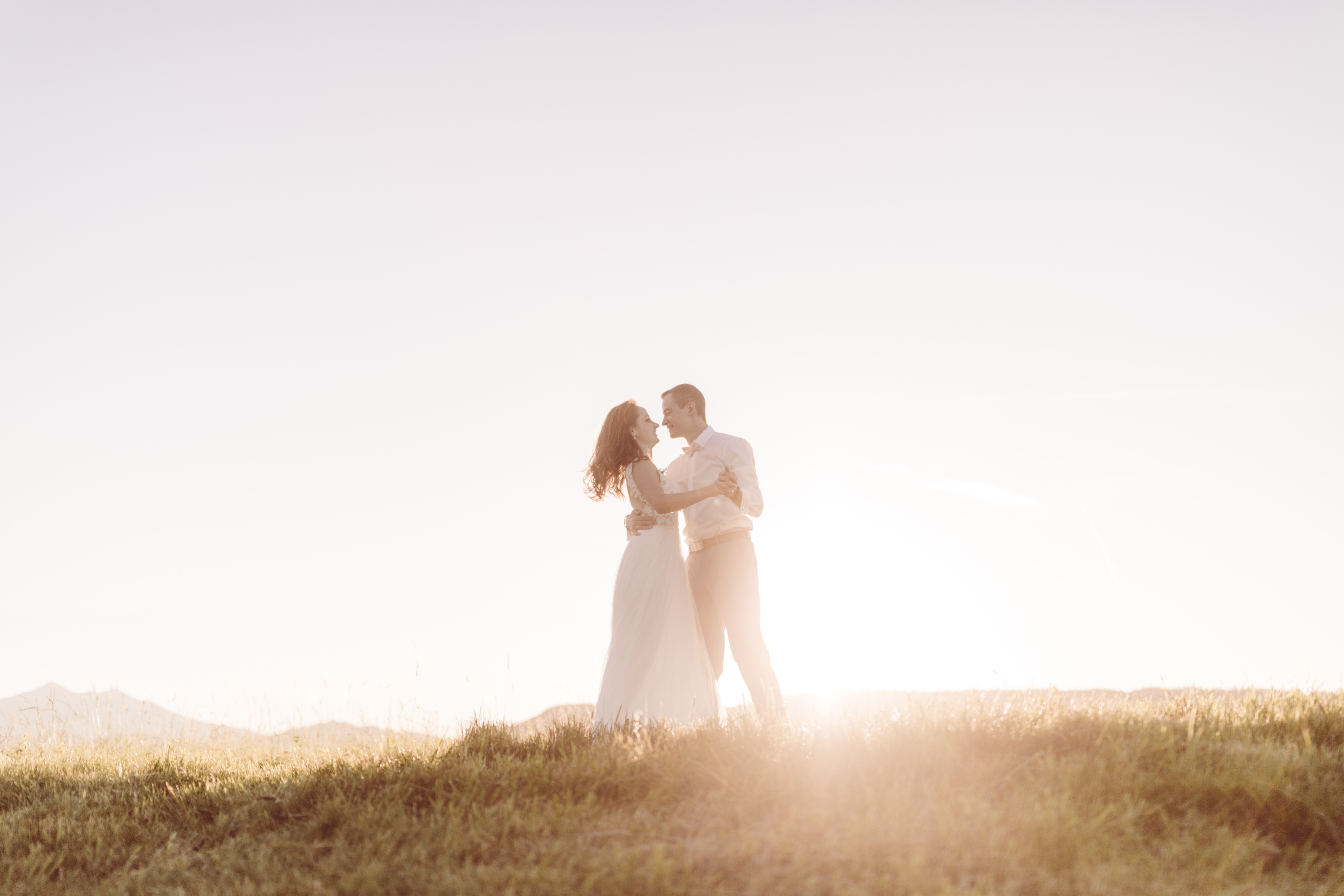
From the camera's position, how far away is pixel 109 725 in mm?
9977

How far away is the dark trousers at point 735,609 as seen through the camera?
775cm

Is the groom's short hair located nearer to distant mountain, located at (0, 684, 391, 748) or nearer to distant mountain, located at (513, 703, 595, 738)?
distant mountain, located at (513, 703, 595, 738)

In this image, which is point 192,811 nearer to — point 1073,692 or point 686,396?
point 686,396

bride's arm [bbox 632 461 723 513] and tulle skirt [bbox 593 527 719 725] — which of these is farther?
bride's arm [bbox 632 461 723 513]

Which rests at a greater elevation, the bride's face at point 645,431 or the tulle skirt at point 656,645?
the bride's face at point 645,431

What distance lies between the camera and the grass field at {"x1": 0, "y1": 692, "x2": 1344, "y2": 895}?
364 cm

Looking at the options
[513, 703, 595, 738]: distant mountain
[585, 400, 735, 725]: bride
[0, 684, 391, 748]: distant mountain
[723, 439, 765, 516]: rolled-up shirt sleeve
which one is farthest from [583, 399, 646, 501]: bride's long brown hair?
[0, 684, 391, 748]: distant mountain

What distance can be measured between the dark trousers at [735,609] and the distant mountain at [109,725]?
4.16m

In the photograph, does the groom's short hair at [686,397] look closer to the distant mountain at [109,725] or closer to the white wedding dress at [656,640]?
the white wedding dress at [656,640]

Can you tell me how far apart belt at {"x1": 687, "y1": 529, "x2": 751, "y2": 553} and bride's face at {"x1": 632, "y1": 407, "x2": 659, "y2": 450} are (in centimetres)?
108

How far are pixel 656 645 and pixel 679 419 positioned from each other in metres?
2.26

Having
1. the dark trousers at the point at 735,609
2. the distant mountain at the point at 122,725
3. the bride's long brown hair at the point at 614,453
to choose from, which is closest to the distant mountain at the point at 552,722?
the distant mountain at the point at 122,725

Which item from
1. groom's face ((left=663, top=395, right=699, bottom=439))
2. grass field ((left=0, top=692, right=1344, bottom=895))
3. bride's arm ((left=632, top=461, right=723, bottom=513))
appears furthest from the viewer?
groom's face ((left=663, top=395, right=699, bottom=439))

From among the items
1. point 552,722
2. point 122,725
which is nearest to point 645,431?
point 552,722
